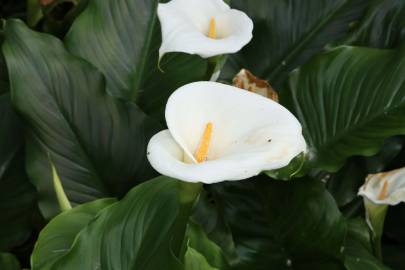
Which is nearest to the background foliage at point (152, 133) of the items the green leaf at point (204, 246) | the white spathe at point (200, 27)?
the green leaf at point (204, 246)

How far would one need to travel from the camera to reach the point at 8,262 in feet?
3.32

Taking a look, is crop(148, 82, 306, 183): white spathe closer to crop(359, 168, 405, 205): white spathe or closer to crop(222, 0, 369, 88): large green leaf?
crop(359, 168, 405, 205): white spathe

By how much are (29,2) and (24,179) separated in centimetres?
63

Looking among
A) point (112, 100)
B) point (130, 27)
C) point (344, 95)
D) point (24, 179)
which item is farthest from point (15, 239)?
point (344, 95)

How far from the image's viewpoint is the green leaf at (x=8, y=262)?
1008mm

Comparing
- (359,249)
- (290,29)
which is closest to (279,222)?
(359,249)

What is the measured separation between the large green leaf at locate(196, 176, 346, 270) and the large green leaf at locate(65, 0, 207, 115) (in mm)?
234

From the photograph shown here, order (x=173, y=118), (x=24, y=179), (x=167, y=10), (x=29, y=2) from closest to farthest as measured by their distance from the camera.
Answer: (x=173, y=118) < (x=167, y=10) < (x=24, y=179) < (x=29, y=2)

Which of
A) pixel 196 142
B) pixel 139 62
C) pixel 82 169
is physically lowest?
pixel 82 169

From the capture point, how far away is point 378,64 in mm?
1117

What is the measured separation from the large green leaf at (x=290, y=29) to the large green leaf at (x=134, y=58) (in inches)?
8.0

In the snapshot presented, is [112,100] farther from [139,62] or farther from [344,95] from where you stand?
[344,95]

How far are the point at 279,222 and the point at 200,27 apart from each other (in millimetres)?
382

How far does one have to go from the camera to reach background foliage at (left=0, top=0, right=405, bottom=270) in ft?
3.49
